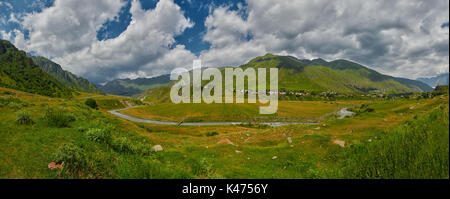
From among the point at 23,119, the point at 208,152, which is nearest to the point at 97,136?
the point at 23,119

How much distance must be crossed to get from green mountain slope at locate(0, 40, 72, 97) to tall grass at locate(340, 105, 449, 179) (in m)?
153

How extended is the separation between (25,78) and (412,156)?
212 m

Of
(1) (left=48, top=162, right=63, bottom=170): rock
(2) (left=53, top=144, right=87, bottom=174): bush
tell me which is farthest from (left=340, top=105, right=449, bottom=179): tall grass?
(1) (left=48, top=162, right=63, bottom=170): rock

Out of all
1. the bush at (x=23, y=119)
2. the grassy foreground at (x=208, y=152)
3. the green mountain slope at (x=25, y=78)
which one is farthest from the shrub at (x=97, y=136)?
the green mountain slope at (x=25, y=78)

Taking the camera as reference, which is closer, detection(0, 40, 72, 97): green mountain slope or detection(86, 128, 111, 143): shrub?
detection(86, 128, 111, 143): shrub

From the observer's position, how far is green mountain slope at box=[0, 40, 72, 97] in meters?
114

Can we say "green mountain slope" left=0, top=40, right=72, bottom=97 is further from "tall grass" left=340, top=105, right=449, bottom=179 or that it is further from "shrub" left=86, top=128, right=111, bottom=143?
"tall grass" left=340, top=105, right=449, bottom=179

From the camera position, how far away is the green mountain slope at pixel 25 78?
114 m

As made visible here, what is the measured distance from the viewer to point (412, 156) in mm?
3406

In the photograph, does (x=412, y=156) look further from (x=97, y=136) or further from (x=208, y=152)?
(x=208, y=152)
